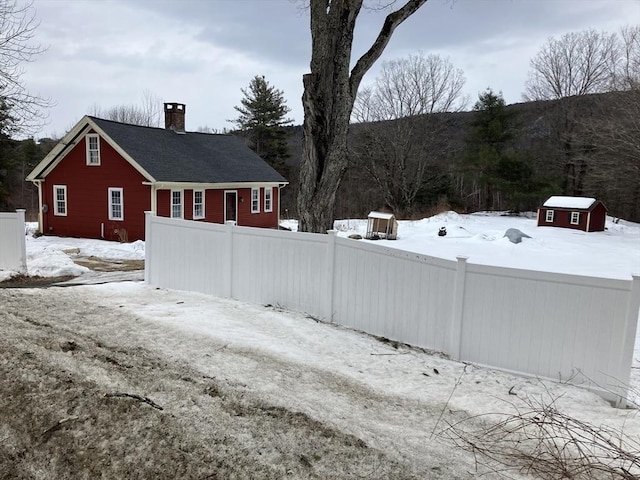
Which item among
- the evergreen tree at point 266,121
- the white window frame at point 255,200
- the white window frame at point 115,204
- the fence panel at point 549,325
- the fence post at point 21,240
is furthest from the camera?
the evergreen tree at point 266,121

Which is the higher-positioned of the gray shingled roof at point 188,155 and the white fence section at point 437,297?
the gray shingled roof at point 188,155

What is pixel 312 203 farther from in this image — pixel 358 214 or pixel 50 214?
pixel 358 214

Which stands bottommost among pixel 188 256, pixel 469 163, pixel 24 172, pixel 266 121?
pixel 188 256

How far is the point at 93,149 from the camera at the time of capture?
58.6 ft

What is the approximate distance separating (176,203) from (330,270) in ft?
43.6

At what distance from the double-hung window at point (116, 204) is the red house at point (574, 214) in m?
22.0

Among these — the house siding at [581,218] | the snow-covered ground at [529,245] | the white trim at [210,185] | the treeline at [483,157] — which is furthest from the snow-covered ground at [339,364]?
the treeline at [483,157]

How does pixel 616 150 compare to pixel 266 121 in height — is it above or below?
below

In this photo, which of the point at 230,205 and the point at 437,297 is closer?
the point at 437,297

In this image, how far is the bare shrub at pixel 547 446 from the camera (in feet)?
9.87

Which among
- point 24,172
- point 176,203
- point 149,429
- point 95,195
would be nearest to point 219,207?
point 176,203

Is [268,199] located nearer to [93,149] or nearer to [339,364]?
[93,149]

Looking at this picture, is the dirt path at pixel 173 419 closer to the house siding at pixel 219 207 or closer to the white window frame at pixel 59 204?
the house siding at pixel 219 207

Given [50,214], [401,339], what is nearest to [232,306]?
[401,339]
